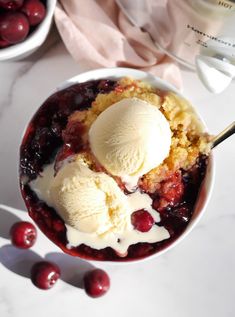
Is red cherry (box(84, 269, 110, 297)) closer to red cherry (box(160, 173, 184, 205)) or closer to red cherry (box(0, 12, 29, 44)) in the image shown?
red cherry (box(160, 173, 184, 205))

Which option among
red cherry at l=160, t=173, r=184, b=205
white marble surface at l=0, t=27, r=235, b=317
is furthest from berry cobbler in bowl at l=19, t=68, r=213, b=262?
white marble surface at l=0, t=27, r=235, b=317

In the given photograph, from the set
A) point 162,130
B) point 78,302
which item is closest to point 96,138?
point 162,130

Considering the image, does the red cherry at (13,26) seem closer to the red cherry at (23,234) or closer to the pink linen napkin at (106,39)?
the pink linen napkin at (106,39)

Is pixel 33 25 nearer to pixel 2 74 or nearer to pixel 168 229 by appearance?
pixel 2 74

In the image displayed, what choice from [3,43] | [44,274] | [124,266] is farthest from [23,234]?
[3,43]

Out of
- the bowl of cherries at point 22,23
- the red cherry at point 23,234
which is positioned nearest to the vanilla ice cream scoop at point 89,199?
the red cherry at point 23,234

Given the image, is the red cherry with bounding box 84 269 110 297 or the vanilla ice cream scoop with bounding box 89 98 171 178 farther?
the red cherry with bounding box 84 269 110 297

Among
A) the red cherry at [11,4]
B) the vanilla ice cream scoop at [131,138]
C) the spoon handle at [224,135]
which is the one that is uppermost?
the red cherry at [11,4]
